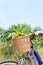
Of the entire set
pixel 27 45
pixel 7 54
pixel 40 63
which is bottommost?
pixel 40 63

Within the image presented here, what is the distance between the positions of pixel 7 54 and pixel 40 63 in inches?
130

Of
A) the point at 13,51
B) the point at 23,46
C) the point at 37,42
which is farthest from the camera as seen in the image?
the point at 37,42

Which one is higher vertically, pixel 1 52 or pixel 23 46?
pixel 1 52

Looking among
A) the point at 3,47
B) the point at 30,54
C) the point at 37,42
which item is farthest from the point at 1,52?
the point at 30,54

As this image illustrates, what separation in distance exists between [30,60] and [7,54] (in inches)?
127

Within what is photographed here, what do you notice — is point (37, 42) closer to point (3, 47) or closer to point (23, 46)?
point (3, 47)

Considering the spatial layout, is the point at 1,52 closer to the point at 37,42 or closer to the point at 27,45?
the point at 37,42

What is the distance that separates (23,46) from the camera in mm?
3430

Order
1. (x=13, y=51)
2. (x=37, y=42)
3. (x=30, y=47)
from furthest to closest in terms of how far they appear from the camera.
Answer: (x=37, y=42) < (x=13, y=51) < (x=30, y=47)

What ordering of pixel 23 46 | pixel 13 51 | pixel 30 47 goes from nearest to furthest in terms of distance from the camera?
pixel 23 46 < pixel 30 47 < pixel 13 51

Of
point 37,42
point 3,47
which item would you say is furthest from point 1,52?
point 37,42

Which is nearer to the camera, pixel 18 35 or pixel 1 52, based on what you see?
pixel 18 35

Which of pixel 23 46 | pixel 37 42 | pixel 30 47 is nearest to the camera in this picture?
pixel 23 46

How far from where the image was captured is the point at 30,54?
376 centimetres
